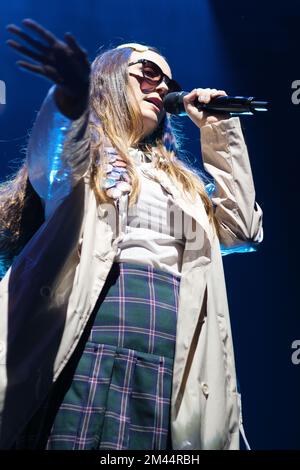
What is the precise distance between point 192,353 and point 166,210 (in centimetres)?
33

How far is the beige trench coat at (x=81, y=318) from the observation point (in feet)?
4.46

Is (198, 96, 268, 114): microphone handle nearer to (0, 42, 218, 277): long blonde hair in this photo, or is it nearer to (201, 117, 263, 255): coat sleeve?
(201, 117, 263, 255): coat sleeve

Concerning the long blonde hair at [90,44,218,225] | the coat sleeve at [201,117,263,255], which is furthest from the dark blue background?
the coat sleeve at [201,117,263,255]

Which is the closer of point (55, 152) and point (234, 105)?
point (55, 152)

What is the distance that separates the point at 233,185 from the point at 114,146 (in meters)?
0.29

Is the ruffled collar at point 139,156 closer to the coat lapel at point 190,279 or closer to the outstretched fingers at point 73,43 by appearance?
the coat lapel at point 190,279

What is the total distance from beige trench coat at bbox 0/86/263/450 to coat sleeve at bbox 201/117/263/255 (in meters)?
0.10

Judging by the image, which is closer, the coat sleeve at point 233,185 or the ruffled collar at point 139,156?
the coat sleeve at point 233,185

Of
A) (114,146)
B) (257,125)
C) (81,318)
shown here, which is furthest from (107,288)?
(257,125)

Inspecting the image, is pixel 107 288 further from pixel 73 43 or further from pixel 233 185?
pixel 73 43

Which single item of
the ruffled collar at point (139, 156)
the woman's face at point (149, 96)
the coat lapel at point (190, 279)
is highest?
the woman's face at point (149, 96)

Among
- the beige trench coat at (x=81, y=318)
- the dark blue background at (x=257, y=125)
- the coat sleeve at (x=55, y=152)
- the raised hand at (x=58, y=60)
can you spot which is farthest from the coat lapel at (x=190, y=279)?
the dark blue background at (x=257, y=125)

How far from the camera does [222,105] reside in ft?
5.32
